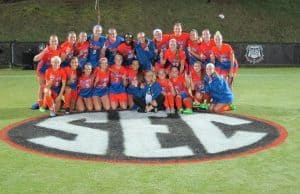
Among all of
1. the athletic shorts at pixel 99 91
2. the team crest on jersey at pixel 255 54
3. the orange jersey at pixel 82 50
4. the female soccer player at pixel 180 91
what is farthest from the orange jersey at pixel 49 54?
the team crest on jersey at pixel 255 54

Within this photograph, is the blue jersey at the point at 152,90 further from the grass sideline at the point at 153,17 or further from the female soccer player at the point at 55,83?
the grass sideline at the point at 153,17

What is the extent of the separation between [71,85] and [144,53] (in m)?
1.58

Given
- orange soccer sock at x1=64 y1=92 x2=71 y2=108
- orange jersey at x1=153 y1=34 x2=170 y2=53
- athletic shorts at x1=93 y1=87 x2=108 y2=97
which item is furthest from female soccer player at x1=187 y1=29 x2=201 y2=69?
orange soccer sock at x1=64 y1=92 x2=71 y2=108

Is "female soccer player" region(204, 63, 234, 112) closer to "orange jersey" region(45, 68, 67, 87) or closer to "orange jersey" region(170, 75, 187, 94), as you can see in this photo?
"orange jersey" region(170, 75, 187, 94)

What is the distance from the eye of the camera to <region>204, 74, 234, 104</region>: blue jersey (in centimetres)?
954

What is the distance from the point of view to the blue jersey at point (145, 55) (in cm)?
1005

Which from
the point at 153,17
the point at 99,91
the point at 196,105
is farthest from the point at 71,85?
the point at 153,17

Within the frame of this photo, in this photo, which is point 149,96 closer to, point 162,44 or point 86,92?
point 86,92

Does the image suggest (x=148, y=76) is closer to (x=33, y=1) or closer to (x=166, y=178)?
(x=166, y=178)

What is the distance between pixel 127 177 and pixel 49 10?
26844 millimetres

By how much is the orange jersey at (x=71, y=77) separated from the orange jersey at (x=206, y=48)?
258 cm

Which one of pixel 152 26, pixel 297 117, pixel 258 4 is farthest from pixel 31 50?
pixel 258 4

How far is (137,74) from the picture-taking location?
Answer: 983 centimetres

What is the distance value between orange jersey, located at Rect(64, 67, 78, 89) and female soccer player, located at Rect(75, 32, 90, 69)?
0.48 m
